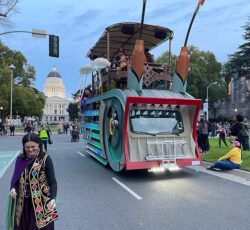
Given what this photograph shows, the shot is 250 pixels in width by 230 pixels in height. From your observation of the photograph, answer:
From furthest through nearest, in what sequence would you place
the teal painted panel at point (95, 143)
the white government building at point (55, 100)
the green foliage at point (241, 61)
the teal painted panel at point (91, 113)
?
the white government building at point (55, 100) < the green foliage at point (241, 61) < the teal painted panel at point (91, 113) < the teal painted panel at point (95, 143)

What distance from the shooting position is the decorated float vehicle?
9.58m

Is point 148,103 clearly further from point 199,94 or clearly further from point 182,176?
point 199,94

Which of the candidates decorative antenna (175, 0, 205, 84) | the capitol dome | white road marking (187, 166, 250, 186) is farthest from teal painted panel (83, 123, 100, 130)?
the capitol dome

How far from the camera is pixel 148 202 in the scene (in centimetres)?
709

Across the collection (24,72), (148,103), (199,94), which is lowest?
(148,103)

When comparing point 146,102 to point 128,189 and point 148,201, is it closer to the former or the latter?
point 128,189

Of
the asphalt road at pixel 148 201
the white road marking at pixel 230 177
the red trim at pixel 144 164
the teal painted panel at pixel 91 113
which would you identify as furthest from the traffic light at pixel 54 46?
the white road marking at pixel 230 177

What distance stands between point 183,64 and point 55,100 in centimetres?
14781

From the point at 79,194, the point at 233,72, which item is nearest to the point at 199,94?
the point at 233,72

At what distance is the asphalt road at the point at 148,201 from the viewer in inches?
225

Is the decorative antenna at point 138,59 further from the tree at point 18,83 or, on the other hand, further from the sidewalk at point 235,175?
the tree at point 18,83

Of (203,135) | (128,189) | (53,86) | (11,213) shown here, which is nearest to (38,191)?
(11,213)

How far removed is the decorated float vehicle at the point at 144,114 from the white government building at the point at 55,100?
142958 mm

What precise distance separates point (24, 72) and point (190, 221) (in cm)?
6823
